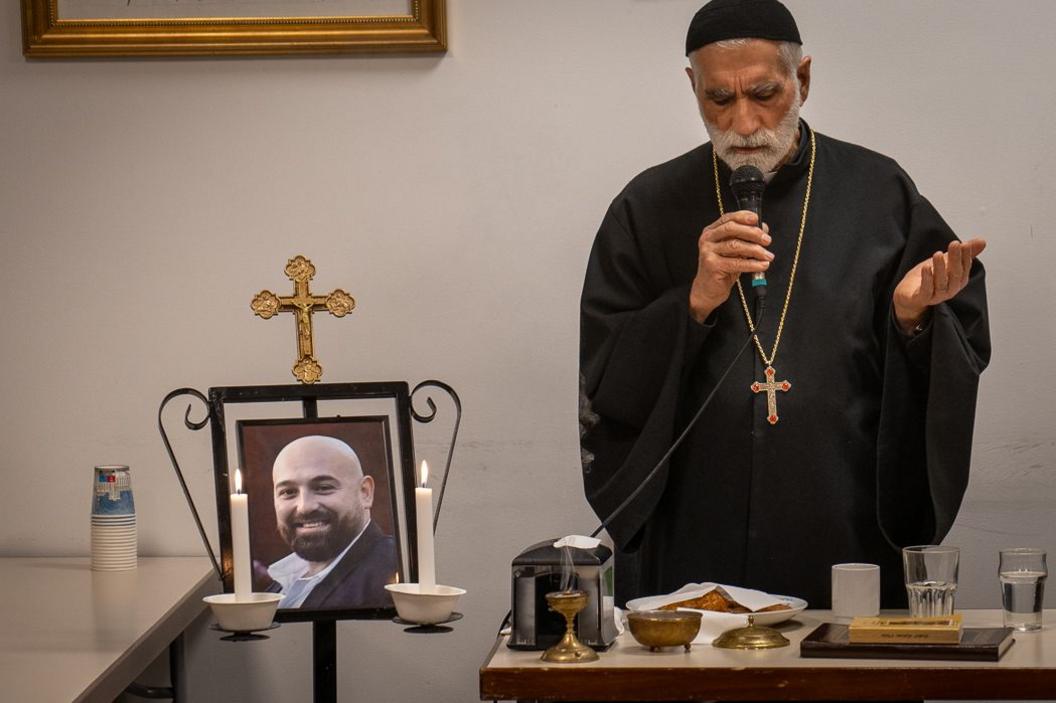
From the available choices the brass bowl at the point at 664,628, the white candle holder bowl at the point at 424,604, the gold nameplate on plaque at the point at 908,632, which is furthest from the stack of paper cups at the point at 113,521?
the gold nameplate on plaque at the point at 908,632

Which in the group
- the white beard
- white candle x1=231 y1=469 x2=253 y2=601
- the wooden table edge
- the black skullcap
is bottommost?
the wooden table edge

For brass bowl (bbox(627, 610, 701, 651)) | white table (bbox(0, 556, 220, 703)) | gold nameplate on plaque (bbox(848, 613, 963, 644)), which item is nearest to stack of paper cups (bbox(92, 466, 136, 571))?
white table (bbox(0, 556, 220, 703))

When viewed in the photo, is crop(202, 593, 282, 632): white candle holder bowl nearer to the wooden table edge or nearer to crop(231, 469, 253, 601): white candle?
crop(231, 469, 253, 601): white candle

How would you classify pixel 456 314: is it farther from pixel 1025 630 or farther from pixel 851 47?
pixel 1025 630

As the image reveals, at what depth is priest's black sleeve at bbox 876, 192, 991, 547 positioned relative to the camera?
9.64 feet

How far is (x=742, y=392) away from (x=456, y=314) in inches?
43.8

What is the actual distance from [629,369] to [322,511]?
72 centimetres

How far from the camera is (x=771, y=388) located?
3.14 m

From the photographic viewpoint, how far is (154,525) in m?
4.09

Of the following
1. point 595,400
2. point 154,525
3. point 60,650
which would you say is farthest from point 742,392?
point 154,525

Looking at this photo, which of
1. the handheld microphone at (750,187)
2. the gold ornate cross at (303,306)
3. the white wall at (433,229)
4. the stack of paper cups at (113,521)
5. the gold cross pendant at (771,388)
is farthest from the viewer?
the white wall at (433,229)

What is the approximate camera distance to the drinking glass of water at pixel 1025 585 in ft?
8.59

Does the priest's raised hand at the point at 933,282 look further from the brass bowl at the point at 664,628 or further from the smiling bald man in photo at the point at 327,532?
the smiling bald man in photo at the point at 327,532

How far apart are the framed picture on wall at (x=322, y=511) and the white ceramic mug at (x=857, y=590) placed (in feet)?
2.76
